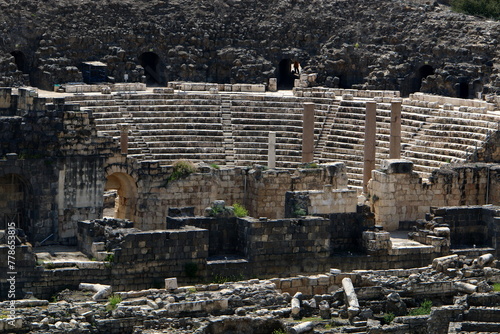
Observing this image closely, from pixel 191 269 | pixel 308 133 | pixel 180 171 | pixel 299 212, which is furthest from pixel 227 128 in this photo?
pixel 191 269

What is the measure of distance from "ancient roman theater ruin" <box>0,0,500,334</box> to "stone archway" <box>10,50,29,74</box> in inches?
3.4

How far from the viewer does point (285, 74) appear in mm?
68875

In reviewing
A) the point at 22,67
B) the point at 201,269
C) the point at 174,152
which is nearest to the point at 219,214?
the point at 201,269

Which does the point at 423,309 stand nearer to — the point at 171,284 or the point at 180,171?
the point at 171,284

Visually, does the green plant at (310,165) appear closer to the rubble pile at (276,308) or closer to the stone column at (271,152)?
the stone column at (271,152)

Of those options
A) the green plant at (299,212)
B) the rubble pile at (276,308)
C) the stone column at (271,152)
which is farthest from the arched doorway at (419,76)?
the rubble pile at (276,308)

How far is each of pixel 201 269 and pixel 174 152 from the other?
51.8 ft

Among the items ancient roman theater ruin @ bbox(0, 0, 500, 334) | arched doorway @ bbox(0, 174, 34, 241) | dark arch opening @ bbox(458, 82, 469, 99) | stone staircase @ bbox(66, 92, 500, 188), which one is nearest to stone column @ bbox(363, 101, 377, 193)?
ancient roman theater ruin @ bbox(0, 0, 500, 334)

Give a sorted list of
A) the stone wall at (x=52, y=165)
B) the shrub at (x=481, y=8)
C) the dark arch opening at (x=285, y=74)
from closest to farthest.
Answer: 1. the stone wall at (x=52, y=165)
2. the dark arch opening at (x=285, y=74)
3. the shrub at (x=481, y=8)

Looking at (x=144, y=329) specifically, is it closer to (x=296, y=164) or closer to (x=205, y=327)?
(x=205, y=327)

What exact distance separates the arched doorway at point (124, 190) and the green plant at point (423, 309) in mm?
11849

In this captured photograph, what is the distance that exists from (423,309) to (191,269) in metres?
6.05

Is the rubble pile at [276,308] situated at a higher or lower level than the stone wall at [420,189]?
lower

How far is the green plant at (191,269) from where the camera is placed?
135 ft
